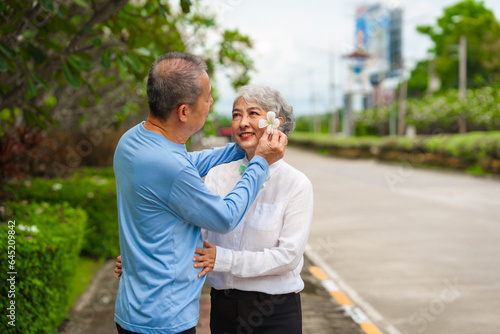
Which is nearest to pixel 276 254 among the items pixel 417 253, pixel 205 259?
pixel 205 259

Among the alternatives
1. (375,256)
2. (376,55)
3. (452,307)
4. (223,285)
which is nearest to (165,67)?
(223,285)

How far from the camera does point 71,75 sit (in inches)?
197

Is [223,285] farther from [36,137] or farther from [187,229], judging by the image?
[36,137]

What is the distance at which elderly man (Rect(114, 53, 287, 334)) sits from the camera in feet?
Answer: 7.44

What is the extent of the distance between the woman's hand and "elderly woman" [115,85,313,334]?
→ 0.23 feet

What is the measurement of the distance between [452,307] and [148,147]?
4.98 m

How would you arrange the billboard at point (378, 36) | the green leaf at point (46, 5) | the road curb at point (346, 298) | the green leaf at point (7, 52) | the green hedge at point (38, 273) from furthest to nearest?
the billboard at point (378, 36)
the road curb at point (346, 298)
the green leaf at point (7, 52)
the green leaf at point (46, 5)
the green hedge at point (38, 273)

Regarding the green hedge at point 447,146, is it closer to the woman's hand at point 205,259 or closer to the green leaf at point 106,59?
the green leaf at point 106,59

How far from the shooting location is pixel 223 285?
274cm

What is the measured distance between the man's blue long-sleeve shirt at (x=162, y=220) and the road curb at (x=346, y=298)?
3.59 m

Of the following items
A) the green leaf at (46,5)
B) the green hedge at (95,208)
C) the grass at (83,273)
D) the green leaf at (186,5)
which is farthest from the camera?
the green hedge at (95,208)

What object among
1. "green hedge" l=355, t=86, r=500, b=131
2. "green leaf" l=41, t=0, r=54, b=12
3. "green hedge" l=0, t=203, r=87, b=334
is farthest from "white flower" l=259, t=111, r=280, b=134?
"green hedge" l=355, t=86, r=500, b=131

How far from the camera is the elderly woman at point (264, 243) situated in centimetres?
258

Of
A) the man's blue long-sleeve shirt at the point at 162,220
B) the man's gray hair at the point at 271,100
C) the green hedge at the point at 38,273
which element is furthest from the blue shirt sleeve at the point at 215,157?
the green hedge at the point at 38,273
